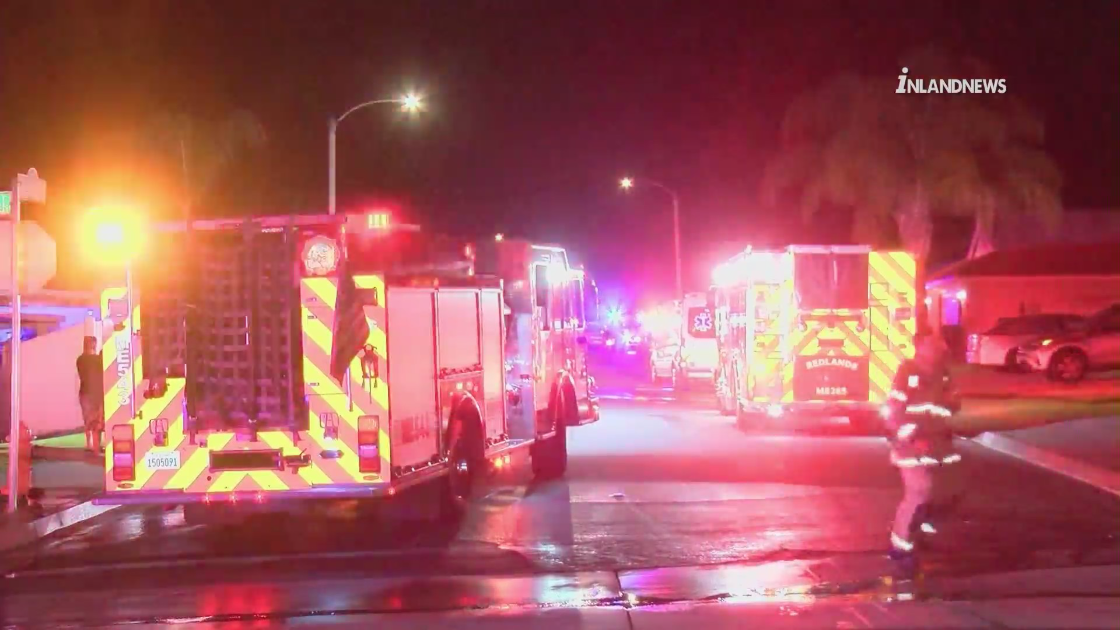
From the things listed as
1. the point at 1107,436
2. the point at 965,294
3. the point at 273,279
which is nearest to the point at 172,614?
the point at 273,279

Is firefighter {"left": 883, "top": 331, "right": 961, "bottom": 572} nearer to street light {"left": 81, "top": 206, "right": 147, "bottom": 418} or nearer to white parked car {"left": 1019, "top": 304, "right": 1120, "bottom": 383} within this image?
street light {"left": 81, "top": 206, "right": 147, "bottom": 418}

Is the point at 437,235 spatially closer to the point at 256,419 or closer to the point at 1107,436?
the point at 256,419

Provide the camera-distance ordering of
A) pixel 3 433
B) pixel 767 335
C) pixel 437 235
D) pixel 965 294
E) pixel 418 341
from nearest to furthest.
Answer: pixel 418 341 < pixel 437 235 < pixel 767 335 < pixel 3 433 < pixel 965 294

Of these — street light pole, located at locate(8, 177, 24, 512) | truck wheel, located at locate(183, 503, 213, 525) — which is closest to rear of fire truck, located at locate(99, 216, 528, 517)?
truck wheel, located at locate(183, 503, 213, 525)

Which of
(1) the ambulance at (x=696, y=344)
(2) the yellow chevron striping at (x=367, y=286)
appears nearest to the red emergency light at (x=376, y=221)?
(2) the yellow chevron striping at (x=367, y=286)

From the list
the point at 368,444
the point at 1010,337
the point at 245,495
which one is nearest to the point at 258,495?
the point at 245,495

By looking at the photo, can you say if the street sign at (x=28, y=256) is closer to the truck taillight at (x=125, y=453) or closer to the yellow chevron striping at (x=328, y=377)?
the truck taillight at (x=125, y=453)

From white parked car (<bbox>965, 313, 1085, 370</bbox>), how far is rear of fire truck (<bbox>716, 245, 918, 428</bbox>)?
499 inches

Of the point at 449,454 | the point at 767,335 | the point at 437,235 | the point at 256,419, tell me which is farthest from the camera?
the point at 767,335

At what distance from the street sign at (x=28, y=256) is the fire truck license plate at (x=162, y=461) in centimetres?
358

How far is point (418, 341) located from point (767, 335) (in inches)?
328

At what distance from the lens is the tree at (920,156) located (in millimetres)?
35688

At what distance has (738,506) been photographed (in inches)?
480

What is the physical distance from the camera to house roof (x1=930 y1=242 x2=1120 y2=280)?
39281mm
